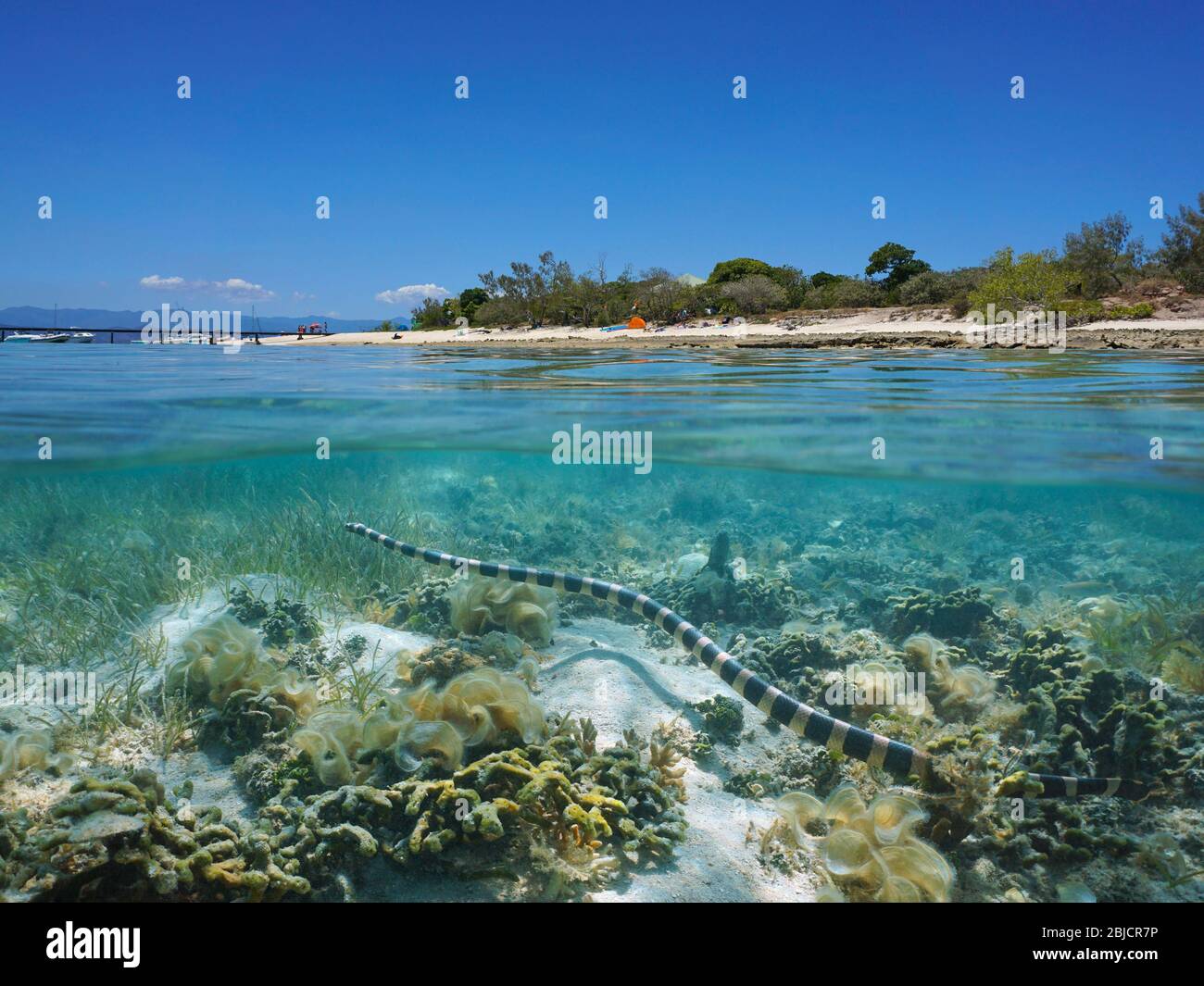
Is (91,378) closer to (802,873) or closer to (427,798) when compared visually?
(427,798)

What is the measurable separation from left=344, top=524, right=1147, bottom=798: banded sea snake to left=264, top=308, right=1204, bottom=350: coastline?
12.4 meters

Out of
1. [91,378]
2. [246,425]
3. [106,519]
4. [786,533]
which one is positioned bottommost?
[786,533]

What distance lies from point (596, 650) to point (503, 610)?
110 centimetres

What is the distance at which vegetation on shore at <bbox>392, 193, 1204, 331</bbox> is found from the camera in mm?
23938

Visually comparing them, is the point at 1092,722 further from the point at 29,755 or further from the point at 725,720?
the point at 29,755

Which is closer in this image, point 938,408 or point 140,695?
point 140,695

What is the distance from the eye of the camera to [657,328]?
2986 cm

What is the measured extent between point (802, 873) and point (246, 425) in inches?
450

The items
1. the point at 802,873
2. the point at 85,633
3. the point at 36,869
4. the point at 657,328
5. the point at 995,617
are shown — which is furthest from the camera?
the point at 657,328

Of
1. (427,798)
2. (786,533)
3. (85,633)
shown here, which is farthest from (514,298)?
(427,798)

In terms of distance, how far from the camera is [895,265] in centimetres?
3756

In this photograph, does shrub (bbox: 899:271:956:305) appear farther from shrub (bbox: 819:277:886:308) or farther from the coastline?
the coastline

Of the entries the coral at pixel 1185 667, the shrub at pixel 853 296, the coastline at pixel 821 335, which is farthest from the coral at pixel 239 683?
the shrub at pixel 853 296

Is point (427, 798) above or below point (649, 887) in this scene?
above
